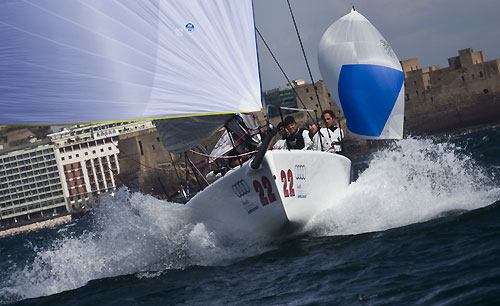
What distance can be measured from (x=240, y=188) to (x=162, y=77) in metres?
1.07

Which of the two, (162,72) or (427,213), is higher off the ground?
(162,72)

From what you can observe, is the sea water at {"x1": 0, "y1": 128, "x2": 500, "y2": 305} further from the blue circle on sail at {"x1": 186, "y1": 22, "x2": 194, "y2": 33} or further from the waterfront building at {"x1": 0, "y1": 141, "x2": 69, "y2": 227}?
the waterfront building at {"x1": 0, "y1": 141, "x2": 69, "y2": 227}

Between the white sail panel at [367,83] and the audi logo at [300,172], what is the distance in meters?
1.85

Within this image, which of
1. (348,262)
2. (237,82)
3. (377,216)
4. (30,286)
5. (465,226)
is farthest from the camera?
(30,286)

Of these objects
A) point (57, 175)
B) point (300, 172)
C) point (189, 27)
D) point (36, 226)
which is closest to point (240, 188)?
point (300, 172)

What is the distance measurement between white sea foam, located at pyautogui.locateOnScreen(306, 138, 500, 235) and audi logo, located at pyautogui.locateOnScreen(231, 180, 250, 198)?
0.73 m

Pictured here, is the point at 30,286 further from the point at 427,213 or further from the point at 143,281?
the point at 427,213

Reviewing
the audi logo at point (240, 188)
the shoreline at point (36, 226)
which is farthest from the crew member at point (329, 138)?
the shoreline at point (36, 226)

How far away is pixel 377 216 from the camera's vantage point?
20.0ft

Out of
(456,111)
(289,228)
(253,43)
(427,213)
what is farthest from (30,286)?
(456,111)

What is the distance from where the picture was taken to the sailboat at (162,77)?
5098 mm

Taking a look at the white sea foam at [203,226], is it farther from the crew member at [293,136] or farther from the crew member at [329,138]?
the crew member at [293,136]

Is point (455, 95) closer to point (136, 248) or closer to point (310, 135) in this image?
point (310, 135)

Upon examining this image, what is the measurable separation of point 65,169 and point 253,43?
69.1m
